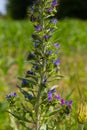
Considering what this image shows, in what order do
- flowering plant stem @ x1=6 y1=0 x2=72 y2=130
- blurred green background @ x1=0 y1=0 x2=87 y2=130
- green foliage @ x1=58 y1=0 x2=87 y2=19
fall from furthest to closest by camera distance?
green foliage @ x1=58 y1=0 x2=87 y2=19 → blurred green background @ x1=0 y1=0 x2=87 y2=130 → flowering plant stem @ x1=6 y1=0 x2=72 y2=130

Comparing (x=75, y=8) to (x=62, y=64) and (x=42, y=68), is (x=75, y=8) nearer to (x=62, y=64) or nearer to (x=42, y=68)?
(x=62, y=64)

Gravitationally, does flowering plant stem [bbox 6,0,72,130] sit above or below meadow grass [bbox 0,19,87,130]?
below

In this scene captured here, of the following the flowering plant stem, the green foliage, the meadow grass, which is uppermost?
the green foliage

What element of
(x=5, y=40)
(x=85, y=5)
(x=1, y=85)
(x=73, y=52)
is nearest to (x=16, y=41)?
(x=5, y=40)

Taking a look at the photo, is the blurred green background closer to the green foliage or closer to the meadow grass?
the meadow grass

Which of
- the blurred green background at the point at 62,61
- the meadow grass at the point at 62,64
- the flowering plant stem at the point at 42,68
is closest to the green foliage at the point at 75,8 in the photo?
the blurred green background at the point at 62,61

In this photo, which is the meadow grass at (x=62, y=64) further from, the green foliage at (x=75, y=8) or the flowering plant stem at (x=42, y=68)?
the green foliage at (x=75, y=8)

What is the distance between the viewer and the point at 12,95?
286cm

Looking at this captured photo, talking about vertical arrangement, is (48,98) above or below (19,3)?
below

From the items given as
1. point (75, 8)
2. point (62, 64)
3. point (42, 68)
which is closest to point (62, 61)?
point (62, 64)

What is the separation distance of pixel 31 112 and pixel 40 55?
0.37 m

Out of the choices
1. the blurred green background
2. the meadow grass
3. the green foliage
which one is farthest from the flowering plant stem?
the green foliage

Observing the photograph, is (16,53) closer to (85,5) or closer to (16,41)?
(16,41)

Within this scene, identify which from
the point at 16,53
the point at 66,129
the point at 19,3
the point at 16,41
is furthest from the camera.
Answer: the point at 19,3
